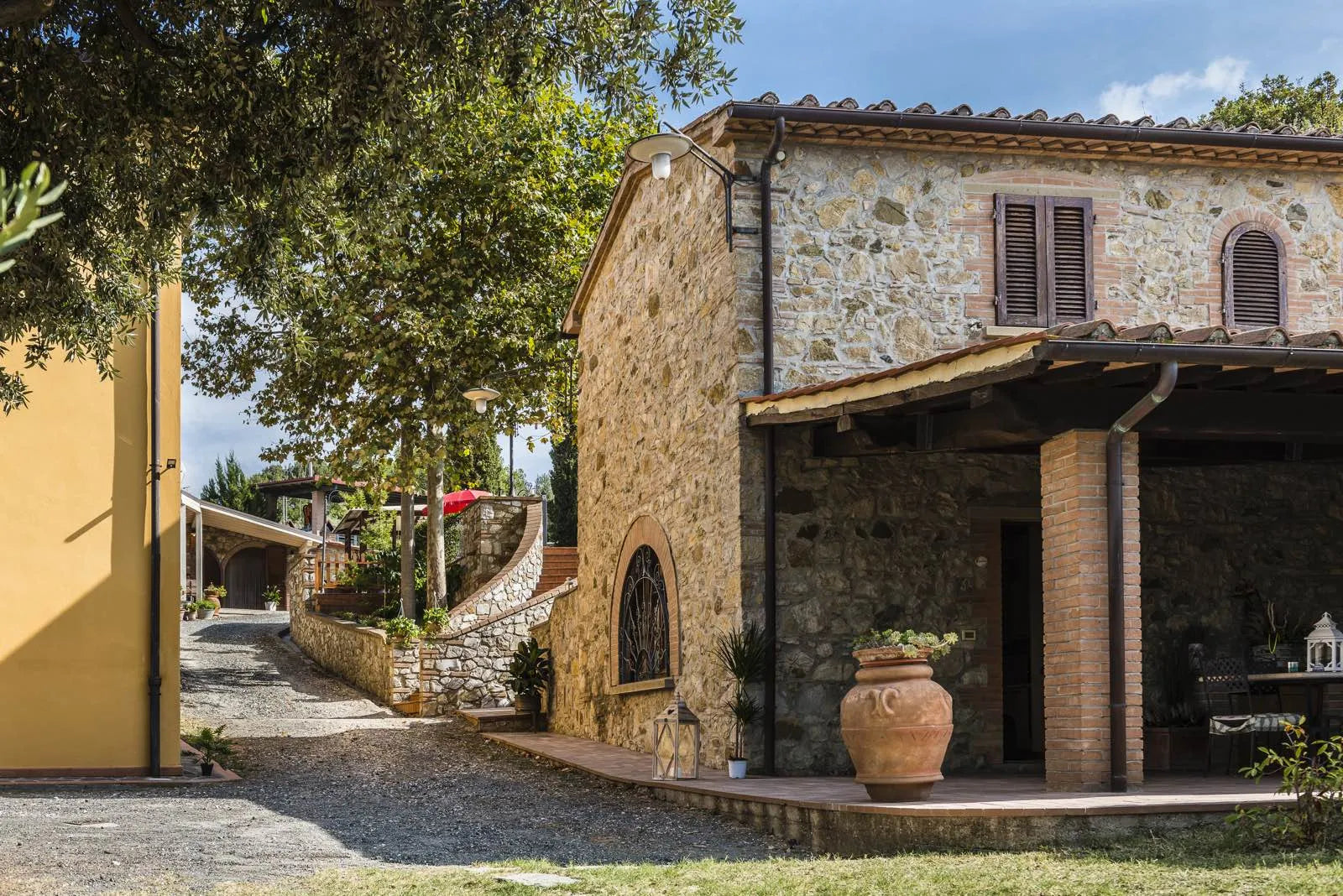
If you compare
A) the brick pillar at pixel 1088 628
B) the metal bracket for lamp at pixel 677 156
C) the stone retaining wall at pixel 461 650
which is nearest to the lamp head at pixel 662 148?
the metal bracket for lamp at pixel 677 156

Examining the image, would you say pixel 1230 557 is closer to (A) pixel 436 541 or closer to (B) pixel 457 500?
(A) pixel 436 541

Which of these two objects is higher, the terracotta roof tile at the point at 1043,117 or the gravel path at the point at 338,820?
the terracotta roof tile at the point at 1043,117

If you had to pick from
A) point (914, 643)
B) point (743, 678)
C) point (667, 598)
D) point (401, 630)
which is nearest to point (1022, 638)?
point (743, 678)

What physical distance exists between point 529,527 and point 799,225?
1360cm

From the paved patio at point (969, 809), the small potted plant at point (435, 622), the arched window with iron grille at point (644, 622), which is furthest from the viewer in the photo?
the small potted plant at point (435, 622)

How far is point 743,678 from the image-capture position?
10188 mm

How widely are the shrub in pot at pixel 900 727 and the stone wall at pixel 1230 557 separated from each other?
12.9ft

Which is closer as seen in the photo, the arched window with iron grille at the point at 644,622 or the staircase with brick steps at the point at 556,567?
the arched window with iron grille at the point at 644,622

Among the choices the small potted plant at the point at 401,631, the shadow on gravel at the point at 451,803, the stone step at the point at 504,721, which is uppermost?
the small potted plant at the point at 401,631

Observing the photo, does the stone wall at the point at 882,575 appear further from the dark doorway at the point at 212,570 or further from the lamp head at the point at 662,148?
the dark doorway at the point at 212,570

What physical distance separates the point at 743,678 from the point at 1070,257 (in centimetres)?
450

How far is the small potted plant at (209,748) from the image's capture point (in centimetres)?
1195

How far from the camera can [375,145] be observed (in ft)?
28.2

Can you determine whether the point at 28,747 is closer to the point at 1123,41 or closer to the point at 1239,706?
the point at 1239,706
